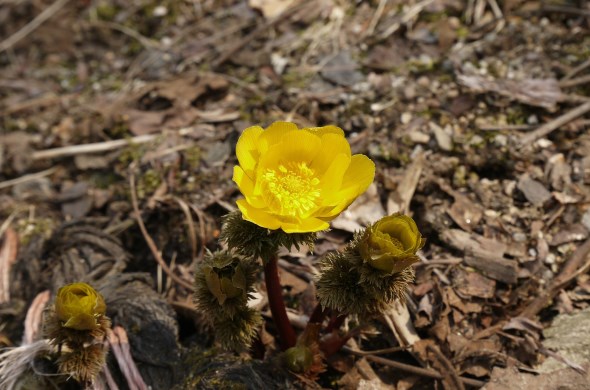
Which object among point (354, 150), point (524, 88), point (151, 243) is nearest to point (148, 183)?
point (151, 243)

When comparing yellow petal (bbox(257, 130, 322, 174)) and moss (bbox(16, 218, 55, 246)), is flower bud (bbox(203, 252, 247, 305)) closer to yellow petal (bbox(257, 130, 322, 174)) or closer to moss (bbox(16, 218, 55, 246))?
yellow petal (bbox(257, 130, 322, 174))

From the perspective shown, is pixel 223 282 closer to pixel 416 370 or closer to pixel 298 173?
pixel 298 173

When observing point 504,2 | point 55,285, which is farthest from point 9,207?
point 504,2

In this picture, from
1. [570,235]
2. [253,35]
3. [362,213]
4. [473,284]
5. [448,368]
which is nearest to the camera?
[448,368]

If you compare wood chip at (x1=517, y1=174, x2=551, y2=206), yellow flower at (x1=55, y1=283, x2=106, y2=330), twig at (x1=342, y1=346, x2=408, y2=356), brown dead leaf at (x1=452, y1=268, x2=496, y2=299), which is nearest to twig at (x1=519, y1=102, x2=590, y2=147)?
wood chip at (x1=517, y1=174, x2=551, y2=206)

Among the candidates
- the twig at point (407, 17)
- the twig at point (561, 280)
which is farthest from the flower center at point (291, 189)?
the twig at point (407, 17)

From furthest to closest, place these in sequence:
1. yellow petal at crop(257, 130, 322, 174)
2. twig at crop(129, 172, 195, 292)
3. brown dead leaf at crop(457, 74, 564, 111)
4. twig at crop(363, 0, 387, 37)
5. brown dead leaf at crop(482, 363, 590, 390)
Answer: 1. twig at crop(363, 0, 387, 37)
2. brown dead leaf at crop(457, 74, 564, 111)
3. twig at crop(129, 172, 195, 292)
4. brown dead leaf at crop(482, 363, 590, 390)
5. yellow petal at crop(257, 130, 322, 174)

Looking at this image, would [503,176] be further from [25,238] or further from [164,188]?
[25,238]
